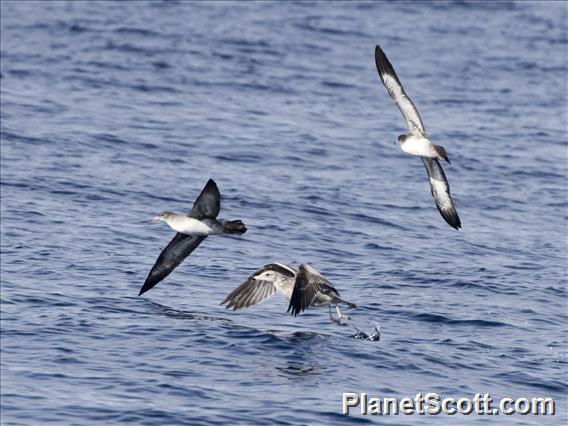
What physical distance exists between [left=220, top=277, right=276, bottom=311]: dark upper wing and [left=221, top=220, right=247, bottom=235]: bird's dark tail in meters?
2.24

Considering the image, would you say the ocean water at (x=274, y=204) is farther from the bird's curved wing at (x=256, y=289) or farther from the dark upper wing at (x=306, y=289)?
the dark upper wing at (x=306, y=289)

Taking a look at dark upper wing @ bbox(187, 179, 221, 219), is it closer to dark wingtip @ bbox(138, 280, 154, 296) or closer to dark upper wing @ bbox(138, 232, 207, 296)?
dark upper wing @ bbox(138, 232, 207, 296)

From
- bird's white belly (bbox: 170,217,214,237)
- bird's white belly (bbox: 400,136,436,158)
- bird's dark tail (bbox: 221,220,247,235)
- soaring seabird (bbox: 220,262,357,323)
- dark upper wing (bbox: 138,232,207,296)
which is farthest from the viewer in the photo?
dark upper wing (bbox: 138,232,207,296)

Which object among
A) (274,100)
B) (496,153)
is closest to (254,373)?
(496,153)

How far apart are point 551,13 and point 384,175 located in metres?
20.2

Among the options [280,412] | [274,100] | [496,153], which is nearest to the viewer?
[280,412]

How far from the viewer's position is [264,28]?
127ft

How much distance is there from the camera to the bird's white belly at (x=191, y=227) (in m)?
15.5

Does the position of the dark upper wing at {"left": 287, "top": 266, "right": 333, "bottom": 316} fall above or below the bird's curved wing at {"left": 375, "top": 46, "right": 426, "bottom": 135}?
below

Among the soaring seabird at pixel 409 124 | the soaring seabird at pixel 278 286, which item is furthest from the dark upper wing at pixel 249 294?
the soaring seabird at pixel 409 124

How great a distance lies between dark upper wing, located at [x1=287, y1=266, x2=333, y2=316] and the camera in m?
16.1

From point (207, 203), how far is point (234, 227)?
47 centimetres

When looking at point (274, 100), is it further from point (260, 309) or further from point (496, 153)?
point (260, 309)

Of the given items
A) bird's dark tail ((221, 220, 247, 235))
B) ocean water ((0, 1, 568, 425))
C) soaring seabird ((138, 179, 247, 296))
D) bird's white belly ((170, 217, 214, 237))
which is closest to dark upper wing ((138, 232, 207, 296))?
soaring seabird ((138, 179, 247, 296))
